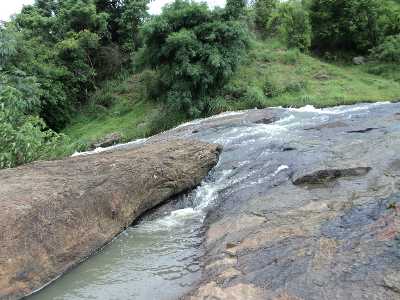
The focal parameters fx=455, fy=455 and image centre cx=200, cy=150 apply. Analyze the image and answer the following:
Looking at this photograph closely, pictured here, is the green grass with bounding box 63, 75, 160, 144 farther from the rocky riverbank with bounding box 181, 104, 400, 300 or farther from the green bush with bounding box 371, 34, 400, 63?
the green bush with bounding box 371, 34, 400, 63

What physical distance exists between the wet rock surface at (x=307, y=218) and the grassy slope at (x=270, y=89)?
937 centimetres

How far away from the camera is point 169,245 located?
294 inches

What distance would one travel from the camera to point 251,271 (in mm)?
5465

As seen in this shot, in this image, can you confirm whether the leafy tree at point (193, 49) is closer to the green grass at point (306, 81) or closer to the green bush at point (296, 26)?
the green grass at point (306, 81)

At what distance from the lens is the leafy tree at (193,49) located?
2036 centimetres

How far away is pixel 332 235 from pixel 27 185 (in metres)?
4.99

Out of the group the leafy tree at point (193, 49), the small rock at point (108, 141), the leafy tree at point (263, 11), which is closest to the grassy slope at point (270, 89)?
the small rock at point (108, 141)

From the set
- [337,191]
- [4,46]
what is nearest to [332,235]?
[337,191]

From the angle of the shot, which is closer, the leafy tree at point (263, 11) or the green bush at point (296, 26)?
the green bush at point (296, 26)

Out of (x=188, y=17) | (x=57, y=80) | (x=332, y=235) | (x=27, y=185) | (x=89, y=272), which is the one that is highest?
(x=188, y=17)

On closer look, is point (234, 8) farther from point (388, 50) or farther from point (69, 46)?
point (69, 46)

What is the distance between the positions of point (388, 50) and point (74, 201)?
22720 millimetres

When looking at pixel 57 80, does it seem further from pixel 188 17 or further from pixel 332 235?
pixel 332 235

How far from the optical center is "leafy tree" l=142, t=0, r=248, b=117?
20.4 metres
